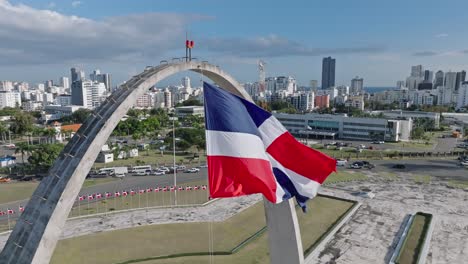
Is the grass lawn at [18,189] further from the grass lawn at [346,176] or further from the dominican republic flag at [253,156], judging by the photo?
the dominican republic flag at [253,156]

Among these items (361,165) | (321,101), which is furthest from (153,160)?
(321,101)

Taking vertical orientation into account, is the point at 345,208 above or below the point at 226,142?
below

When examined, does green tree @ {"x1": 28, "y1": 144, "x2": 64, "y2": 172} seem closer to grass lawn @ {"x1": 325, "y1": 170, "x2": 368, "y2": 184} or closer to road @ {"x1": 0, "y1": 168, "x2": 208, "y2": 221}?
road @ {"x1": 0, "y1": 168, "x2": 208, "y2": 221}

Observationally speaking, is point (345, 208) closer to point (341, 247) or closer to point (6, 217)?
point (341, 247)

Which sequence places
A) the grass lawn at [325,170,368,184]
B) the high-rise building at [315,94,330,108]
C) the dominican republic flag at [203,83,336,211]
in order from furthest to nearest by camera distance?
the high-rise building at [315,94,330,108], the grass lawn at [325,170,368,184], the dominican republic flag at [203,83,336,211]

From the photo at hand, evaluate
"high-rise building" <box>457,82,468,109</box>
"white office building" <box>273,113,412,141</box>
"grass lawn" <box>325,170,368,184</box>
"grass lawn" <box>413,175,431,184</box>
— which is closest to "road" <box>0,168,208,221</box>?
"grass lawn" <box>325,170,368,184</box>

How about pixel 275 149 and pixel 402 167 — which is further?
pixel 402 167

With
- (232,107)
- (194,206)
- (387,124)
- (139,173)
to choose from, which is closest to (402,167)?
(387,124)

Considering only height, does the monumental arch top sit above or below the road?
above
